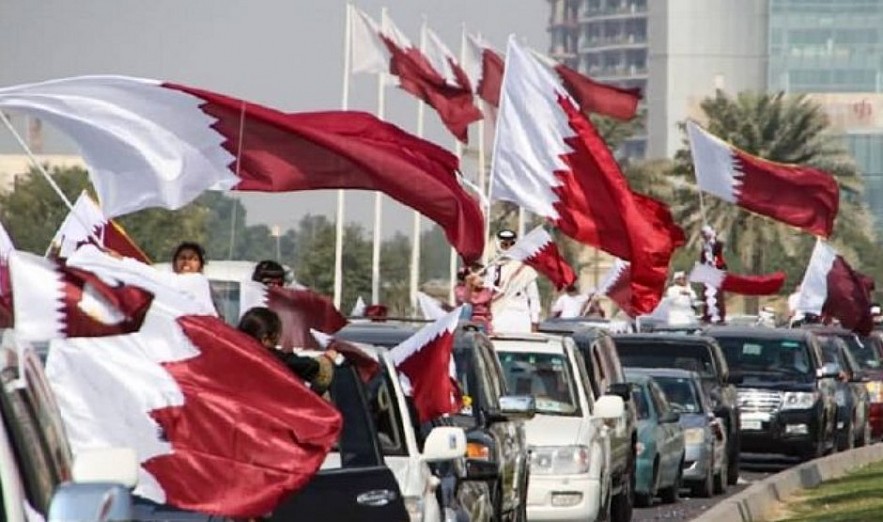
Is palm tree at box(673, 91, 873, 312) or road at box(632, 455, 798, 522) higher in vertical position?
palm tree at box(673, 91, 873, 312)

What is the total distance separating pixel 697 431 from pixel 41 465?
69.5ft

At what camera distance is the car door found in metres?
11.2

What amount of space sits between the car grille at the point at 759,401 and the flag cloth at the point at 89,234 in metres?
15.6

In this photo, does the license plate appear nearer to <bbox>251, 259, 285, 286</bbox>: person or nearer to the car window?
<bbox>251, 259, 285, 286</bbox>: person

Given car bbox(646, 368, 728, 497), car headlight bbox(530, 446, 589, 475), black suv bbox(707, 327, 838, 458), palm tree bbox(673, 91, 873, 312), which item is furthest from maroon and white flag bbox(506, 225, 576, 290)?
palm tree bbox(673, 91, 873, 312)

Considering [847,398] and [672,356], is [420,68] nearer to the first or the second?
[847,398]

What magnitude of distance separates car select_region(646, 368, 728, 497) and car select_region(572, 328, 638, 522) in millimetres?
4301

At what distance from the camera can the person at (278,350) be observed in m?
11.6

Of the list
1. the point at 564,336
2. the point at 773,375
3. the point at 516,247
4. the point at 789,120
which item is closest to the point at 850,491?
the point at 516,247

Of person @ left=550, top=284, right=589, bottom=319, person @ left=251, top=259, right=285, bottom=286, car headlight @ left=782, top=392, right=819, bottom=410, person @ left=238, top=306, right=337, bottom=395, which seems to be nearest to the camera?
person @ left=238, top=306, right=337, bottom=395

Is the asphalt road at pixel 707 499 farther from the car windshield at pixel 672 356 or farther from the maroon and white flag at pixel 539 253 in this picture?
the maroon and white flag at pixel 539 253

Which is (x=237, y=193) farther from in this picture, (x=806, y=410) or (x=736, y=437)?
(x=806, y=410)

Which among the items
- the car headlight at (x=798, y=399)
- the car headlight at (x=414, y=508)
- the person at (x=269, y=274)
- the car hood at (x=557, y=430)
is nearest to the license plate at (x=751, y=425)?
the car headlight at (x=798, y=399)

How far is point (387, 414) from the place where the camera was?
12.6m
